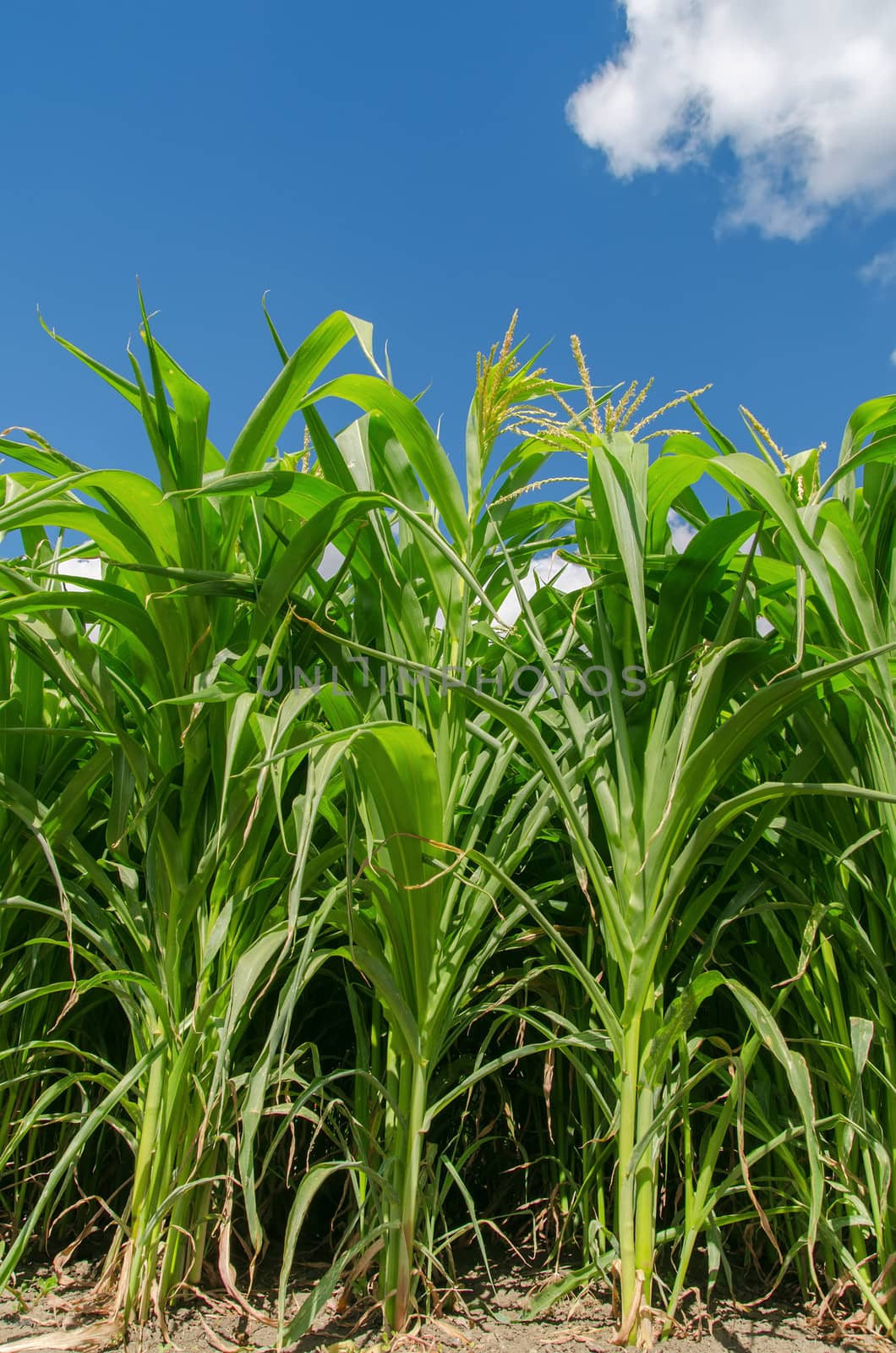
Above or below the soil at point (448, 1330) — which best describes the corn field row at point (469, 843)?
above

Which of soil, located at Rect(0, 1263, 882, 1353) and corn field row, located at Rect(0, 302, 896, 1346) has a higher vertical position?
corn field row, located at Rect(0, 302, 896, 1346)

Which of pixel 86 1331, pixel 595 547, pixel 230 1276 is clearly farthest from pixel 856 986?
pixel 86 1331

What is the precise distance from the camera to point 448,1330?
880 mm

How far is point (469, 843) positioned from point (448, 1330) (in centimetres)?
48

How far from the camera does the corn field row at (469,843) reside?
2.92 feet

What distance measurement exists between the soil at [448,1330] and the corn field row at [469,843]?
31 mm

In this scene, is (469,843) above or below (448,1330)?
above

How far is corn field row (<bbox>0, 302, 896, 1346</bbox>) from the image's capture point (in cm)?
89

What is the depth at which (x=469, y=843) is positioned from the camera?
36.3 inches

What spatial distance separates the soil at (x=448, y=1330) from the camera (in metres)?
0.85

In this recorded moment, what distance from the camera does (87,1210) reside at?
4.14 feet

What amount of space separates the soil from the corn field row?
3 cm

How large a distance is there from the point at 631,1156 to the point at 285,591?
662mm

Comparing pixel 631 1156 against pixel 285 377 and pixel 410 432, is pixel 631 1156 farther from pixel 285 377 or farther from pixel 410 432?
pixel 285 377
